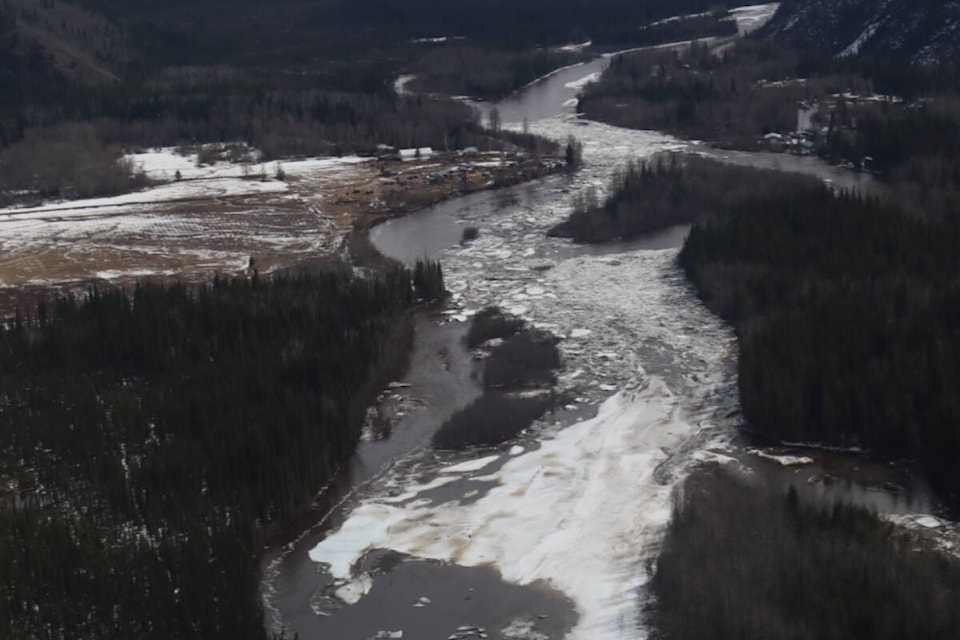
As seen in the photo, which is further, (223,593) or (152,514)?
(152,514)

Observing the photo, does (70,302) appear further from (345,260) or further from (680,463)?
(680,463)

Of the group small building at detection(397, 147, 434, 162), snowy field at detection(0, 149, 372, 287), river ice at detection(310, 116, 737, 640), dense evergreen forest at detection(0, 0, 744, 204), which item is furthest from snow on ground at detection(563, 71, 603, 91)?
river ice at detection(310, 116, 737, 640)

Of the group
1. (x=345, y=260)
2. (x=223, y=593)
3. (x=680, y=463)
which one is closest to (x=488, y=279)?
(x=345, y=260)

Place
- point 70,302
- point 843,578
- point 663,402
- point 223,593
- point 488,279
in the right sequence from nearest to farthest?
1. point 843,578
2. point 223,593
3. point 663,402
4. point 70,302
5. point 488,279

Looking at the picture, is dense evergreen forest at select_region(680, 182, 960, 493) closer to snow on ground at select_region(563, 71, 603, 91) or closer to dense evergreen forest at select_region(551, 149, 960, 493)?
dense evergreen forest at select_region(551, 149, 960, 493)

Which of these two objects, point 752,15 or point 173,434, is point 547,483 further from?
point 752,15

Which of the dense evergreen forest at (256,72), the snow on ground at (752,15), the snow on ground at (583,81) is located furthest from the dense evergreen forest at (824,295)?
the snow on ground at (752,15)
